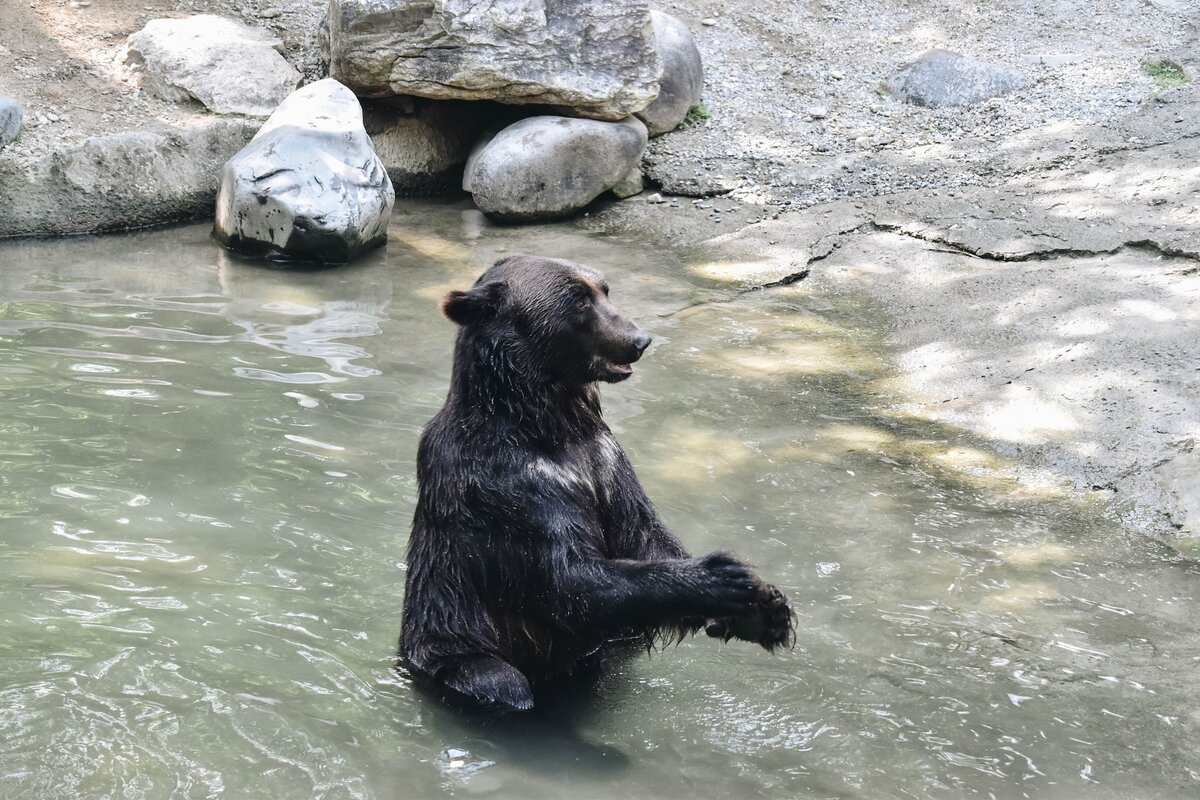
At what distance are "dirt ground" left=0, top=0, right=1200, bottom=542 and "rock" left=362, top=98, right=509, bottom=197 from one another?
1.21 m

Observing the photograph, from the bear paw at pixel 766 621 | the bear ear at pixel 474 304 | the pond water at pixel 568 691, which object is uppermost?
the bear ear at pixel 474 304

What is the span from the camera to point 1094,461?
667 cm

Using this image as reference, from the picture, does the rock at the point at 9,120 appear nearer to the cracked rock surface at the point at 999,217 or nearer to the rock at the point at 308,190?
the rock at the point at 308,190

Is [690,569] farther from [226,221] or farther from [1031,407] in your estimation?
[226,221]

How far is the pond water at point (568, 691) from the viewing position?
14.1 ft

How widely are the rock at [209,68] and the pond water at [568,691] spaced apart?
362 centimetres

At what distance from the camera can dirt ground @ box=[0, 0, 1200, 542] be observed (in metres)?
7.27

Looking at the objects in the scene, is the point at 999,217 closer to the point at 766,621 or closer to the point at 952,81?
the point at 952,81

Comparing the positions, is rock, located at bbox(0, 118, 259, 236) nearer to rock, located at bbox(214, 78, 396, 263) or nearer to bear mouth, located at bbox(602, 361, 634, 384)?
rock, located at bbox(214, 78, 396, 263)

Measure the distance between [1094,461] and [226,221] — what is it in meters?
7.16

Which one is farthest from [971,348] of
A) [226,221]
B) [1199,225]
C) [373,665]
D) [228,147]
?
[228,147]

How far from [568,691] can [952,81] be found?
10186 millimetres

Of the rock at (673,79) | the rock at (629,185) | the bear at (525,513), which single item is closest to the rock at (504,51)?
the rock at (629,185)

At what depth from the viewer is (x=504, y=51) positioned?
11414 mm
